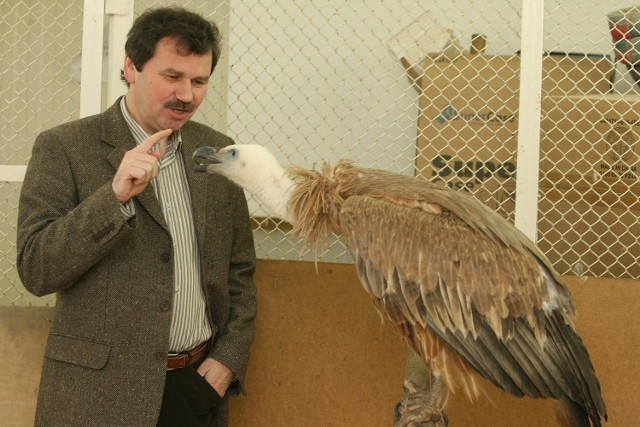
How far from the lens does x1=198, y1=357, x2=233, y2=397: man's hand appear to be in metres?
2.79

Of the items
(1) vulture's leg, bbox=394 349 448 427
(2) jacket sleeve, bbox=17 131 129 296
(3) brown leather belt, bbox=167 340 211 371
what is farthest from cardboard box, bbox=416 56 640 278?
(2) jacket sleeve, bbox=17 131 129 296

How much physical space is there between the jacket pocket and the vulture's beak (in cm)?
77

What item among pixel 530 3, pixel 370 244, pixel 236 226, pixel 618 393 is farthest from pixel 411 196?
pixel 618 393

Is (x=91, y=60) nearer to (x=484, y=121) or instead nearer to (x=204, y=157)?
(x=204, y=157)

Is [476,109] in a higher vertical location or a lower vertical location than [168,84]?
lower

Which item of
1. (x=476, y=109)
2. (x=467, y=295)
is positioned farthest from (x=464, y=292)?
(x=476, y=109)

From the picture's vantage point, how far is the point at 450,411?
3455mm

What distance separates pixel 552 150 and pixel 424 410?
1.57 meters

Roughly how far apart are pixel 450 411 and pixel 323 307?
2.61ft

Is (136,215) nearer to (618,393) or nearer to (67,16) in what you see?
(67,16)

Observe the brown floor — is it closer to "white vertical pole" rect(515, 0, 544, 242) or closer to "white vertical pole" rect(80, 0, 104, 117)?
"white vertical pole" rect(515, 0, 544, 242)

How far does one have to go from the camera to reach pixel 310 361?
3514 mm

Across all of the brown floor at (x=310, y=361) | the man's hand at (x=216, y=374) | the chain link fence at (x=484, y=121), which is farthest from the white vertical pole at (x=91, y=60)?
the man's hand at (x=216, y=374)

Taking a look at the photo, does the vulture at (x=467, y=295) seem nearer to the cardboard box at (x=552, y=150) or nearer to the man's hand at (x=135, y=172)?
the man's hand at (x=135, y=172)
